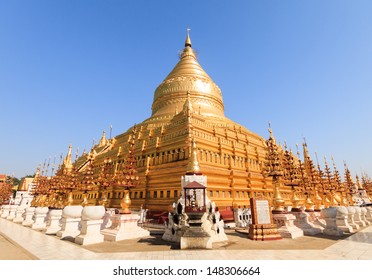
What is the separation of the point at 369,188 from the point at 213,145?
1913 inches

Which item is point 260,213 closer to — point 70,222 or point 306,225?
point 306,225

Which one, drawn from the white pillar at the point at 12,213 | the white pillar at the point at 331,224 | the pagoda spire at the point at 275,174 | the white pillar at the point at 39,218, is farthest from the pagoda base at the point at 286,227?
the white pillar at the point at 12,213

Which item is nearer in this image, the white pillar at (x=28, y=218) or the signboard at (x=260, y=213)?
the signboard at (x=260, y=213)

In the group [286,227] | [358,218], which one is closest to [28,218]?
[286,227]

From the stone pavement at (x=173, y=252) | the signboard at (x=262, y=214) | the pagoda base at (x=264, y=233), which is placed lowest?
the stone pavement at (x=173, y=252)

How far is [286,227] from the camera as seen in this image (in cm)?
1323

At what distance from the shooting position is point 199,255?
855 cm

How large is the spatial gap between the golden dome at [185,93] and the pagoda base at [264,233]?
80.3ft

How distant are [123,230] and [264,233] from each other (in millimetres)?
8186

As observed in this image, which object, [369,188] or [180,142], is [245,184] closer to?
[180,142]

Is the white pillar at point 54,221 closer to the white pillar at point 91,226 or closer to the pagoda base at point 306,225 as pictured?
the white pillar at point 91,226

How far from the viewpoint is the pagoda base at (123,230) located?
38.7 feet

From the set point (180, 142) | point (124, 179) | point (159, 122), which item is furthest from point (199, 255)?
point (159, 122)

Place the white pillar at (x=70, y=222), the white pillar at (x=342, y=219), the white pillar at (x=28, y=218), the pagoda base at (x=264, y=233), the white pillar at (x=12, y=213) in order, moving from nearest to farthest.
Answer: the pagoda base at (x=264, y=233), the white pillar at (x=70, y=222), the white pillar at (x=342, y=219), the white pillar at (x=28, y=218), the white pillar at (x=12, y=213)
